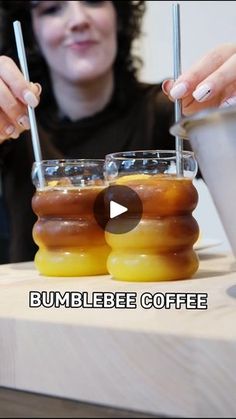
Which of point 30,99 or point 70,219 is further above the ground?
point 30,99

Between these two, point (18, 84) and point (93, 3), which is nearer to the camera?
point (18, 84)

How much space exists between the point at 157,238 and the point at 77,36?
0.89 m

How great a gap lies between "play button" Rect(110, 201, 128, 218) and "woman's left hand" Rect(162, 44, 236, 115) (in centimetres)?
13

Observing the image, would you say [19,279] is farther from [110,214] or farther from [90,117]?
[90,117]

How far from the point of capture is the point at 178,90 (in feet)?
→ 1.81

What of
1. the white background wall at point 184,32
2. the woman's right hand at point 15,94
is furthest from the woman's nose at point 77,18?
the woman's right hand at point 15,94

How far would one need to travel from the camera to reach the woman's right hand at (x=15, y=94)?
2.10 ft

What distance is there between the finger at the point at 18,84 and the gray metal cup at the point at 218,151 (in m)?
0.28

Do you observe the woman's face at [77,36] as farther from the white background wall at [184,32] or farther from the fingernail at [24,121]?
the fingernail at [24,121]

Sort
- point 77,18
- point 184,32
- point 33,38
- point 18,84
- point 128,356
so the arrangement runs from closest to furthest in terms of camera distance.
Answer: point 128,356 → point 18,84 → point 77,18 → point 33,38 → point 184,32

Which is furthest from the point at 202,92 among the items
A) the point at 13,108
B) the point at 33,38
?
the point at 33,38

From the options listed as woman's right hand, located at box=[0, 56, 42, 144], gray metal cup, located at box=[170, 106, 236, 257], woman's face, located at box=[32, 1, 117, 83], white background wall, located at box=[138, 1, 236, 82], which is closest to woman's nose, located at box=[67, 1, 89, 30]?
woman's face, located at box=[32, 1, 117, 83]

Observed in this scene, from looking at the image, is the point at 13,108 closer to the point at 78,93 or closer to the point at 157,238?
the point at 157,238

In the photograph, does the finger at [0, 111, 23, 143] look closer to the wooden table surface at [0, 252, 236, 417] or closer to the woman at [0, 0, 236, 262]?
the wooden table surface at [0, 252, 236, 417]
